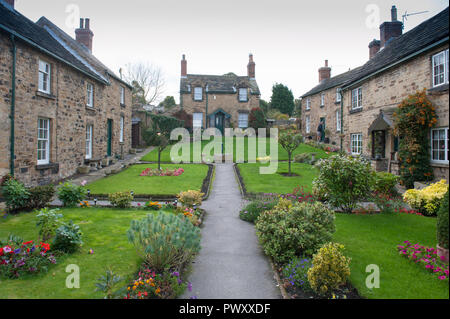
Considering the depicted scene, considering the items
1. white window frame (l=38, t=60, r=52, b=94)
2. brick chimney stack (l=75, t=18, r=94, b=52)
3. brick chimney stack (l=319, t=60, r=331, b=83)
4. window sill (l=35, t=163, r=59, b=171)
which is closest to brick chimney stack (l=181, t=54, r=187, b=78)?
brick chimney stack (l=75, t=18, r=94, b=52)

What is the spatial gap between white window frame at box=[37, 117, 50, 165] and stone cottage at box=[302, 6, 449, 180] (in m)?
17.3

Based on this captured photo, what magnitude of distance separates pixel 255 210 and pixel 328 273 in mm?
4591

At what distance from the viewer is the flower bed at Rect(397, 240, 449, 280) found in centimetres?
474

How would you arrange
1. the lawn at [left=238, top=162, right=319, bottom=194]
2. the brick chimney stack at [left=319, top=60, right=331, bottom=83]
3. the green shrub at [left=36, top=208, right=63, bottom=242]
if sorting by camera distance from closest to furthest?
the green shrub at [left=36, top=208, right=63, bottom=242] → the lawn at [left=238, top=162, right=319, bottom=194] → the brick chimney stack at [left=319, top=60, right=331, bottom=83]

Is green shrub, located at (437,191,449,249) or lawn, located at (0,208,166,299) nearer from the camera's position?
green shrub, located at (437,191,449,249)

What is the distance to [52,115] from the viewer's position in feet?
46.8

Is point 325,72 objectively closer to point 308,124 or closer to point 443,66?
point 308,124

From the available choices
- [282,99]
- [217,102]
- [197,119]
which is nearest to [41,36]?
[197,119]

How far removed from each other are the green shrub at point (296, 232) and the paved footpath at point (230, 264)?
1.22 ft

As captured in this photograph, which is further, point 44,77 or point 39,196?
point 44,77

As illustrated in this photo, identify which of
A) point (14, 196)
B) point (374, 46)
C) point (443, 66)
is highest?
point (374, 46)

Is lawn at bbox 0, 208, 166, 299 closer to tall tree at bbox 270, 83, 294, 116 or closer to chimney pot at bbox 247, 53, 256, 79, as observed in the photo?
chimney pot at bbox 247, 53, 256, 79

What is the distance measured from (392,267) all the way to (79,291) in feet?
17.8

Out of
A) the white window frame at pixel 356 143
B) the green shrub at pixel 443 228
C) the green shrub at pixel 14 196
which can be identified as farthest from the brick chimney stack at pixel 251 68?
the green shrub at pixel 443 228
